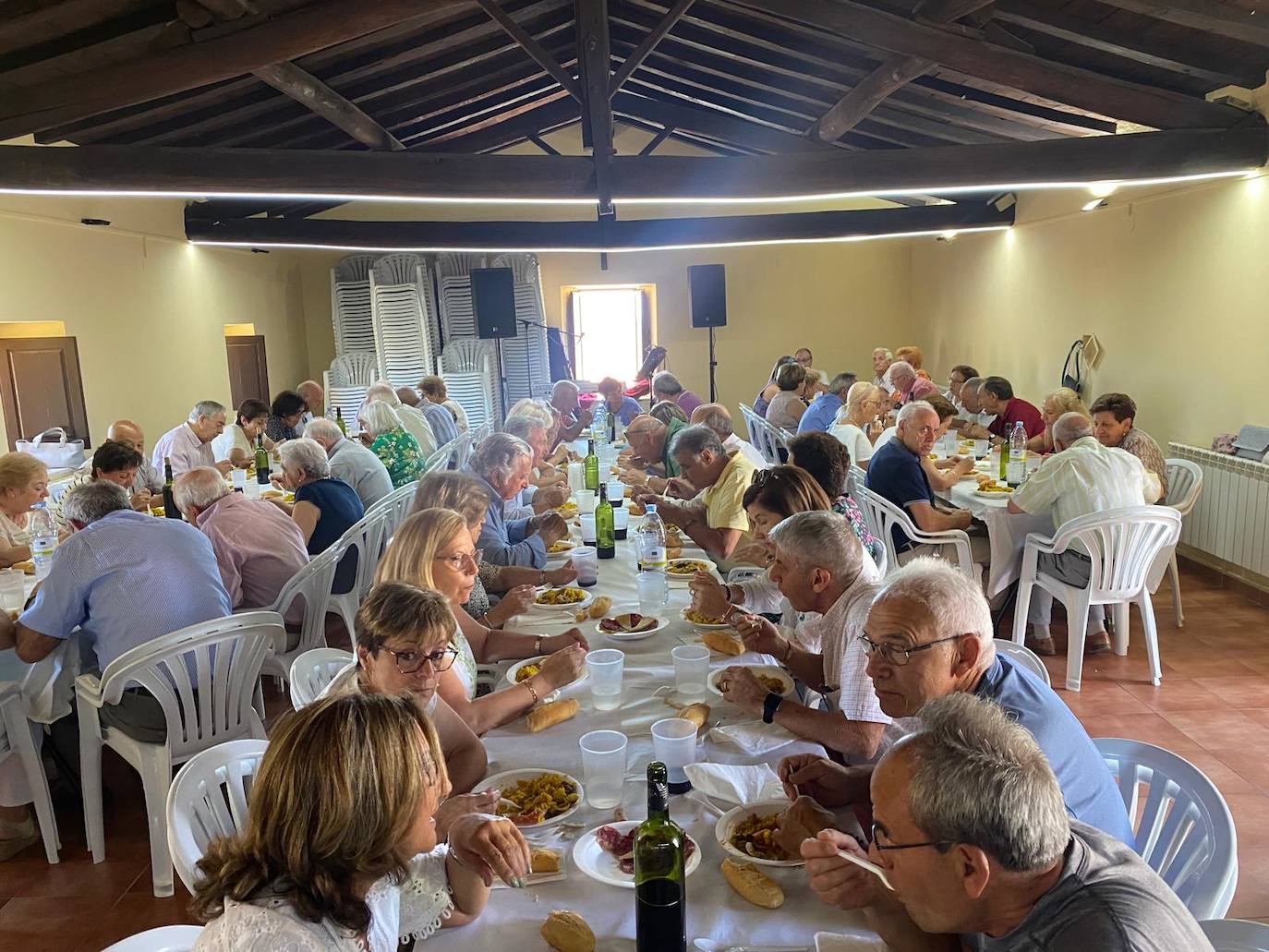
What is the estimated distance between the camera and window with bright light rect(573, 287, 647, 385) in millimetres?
12195

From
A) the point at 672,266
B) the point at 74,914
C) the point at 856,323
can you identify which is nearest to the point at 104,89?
the point at 74,914

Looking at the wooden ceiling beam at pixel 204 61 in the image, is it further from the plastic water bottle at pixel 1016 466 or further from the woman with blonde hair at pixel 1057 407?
the woman with blonde hair at pixel 1057 407

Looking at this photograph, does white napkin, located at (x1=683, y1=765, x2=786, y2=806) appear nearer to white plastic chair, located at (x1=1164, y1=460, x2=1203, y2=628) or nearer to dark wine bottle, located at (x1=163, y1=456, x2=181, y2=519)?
dark wine bottle, located at (x1=163, y1=456, x2=181, y2=519)

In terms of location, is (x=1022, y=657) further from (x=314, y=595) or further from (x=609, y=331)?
(x=609, y=331)

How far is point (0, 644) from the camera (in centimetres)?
287

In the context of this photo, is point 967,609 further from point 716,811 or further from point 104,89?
point 104,89

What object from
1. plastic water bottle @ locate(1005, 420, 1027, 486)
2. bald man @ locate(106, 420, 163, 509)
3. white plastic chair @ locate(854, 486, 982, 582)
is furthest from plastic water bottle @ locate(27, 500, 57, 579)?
plastic water bottle @ locate(1005, 420, 1027, 486)

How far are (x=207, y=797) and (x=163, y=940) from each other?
500mm

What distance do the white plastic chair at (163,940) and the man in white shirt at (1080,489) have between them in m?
3.99

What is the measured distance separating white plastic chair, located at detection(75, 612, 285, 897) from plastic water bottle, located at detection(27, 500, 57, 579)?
1009 mm

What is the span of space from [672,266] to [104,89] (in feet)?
26.3

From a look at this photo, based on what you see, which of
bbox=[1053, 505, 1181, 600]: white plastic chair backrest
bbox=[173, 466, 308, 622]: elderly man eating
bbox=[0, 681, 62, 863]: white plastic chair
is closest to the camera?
bbox=[0, 681, 62, 863]: white plastic chair

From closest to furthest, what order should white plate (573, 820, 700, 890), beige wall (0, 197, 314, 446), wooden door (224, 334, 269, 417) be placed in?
white plate (573, 820, 700, 890) → beige wall (0, 197, 314, 446) → wooden door (224, 334, 269, 417)

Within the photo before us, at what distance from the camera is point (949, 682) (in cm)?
166
